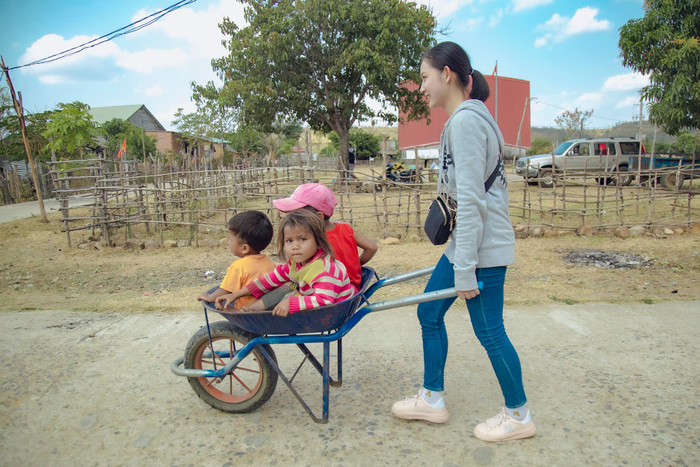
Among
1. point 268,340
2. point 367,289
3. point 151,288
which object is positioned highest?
point 367,289

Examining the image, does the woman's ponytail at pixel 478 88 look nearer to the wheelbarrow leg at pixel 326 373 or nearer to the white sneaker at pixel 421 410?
the wheelbarrow leg at pixel 326 373

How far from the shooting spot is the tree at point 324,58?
1502cm

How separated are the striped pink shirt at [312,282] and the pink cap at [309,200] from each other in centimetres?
20

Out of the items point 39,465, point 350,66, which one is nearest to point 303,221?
point 39,465

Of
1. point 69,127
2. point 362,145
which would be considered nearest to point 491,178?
point 69,127

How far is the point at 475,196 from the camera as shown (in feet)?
5.75

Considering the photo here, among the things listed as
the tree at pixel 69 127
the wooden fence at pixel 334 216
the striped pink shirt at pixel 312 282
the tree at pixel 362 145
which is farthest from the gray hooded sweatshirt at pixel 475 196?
the tree at pixel 362 145

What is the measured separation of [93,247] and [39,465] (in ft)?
22.0

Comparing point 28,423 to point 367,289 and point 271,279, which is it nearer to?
point 271,279

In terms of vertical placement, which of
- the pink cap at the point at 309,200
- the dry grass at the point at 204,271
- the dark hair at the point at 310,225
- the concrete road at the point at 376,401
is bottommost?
the dry grass at the point at 204,271

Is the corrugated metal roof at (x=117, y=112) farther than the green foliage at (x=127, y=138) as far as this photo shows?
Yes

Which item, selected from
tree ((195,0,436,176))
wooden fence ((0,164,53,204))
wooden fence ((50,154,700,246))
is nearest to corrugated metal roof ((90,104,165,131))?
wooden fence ((0,164,53,204))

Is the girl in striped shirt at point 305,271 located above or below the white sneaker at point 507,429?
above

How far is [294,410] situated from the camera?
231 cm
